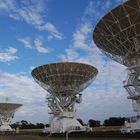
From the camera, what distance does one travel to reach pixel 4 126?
12388 cm

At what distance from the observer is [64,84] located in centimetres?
7525

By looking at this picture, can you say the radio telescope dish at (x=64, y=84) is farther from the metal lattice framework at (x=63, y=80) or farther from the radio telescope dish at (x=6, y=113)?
the radio telescope dish at (x=6, y=113)

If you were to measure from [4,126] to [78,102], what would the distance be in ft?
186

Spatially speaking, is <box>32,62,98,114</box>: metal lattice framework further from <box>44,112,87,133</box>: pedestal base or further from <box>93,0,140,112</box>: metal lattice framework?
<box>93,0,140,112</box>: metal lattice framework

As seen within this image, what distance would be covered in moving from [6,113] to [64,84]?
170 feet

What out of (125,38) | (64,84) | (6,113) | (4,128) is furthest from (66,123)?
Result: (4,128)

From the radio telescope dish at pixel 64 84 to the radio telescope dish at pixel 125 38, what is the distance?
2004 centimetres

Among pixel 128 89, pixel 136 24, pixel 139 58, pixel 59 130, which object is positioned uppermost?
pixel 136 24

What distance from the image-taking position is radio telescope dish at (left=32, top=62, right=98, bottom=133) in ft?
238

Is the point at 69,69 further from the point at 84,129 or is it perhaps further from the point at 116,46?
the point at 116,46

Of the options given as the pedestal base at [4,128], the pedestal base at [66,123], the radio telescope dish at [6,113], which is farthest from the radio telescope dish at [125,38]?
the pedestal base at [4,128]

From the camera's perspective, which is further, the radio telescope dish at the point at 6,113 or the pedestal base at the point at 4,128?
the pedestal base at the point at 4,128

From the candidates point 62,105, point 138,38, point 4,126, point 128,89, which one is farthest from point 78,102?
point 4,126

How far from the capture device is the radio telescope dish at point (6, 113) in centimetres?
11644
